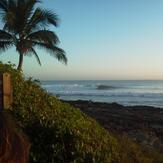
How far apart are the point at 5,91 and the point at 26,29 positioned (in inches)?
707

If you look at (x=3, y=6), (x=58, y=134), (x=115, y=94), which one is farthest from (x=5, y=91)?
(x=115, y=94)

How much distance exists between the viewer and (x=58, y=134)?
22.9ft

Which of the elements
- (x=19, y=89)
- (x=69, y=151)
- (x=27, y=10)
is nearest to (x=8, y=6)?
(x=27, y=10)

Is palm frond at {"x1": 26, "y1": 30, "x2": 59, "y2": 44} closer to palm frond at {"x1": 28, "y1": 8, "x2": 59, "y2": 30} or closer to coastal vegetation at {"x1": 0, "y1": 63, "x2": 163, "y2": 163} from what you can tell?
palm frond at {"x1": 28, "y1": 8, "x2": 59, "y2": 30}

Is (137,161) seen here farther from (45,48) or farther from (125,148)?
(45,48)

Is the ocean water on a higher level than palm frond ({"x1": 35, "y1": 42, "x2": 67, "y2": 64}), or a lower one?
lower

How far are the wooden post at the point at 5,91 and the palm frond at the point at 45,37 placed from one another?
17001mm

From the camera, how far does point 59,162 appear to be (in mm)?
6668

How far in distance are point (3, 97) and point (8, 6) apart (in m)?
18.7

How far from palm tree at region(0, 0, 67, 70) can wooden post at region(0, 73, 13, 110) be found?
55.0ft

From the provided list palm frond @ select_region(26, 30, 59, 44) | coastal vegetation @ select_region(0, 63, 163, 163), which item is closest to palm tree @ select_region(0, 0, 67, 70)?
palm frond @ select_region(26, 30, 59, 44)

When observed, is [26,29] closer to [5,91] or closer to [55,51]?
[55,51]

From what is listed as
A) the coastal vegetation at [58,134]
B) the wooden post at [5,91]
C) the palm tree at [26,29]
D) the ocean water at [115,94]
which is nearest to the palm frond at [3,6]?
the palm tree at [26,29]

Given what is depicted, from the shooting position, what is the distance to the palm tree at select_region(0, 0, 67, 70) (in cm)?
2391
